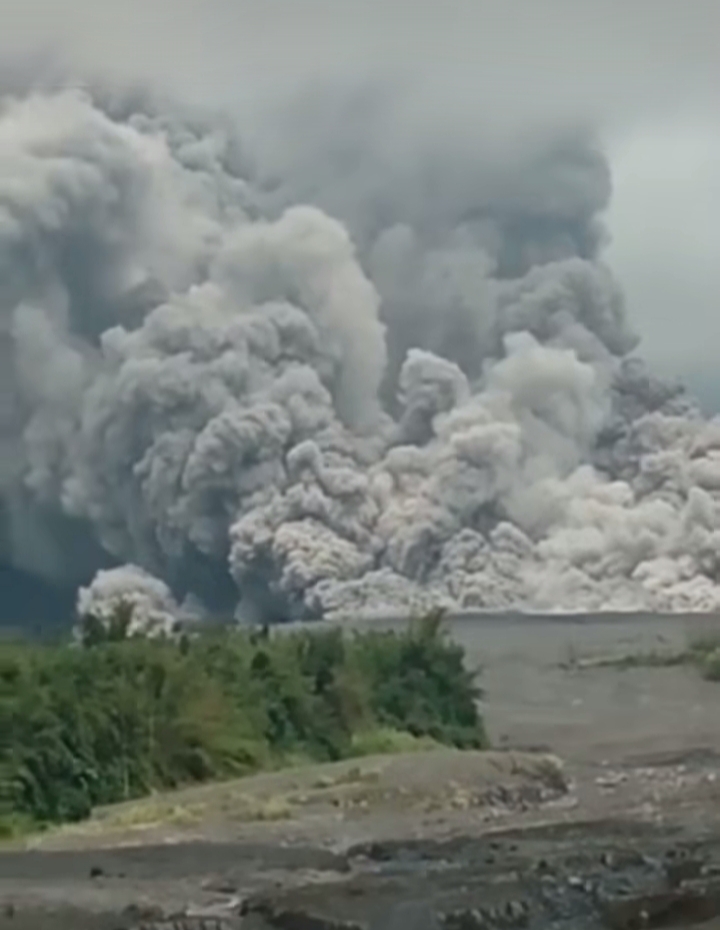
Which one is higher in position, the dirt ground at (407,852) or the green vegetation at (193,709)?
the green vegetation at (193,709)

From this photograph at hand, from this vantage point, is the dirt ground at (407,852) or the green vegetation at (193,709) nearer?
the dirt ground at (407,852)

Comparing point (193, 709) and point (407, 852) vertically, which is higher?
point (193, 709)

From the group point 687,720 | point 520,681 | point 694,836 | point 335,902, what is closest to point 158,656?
point 694,836

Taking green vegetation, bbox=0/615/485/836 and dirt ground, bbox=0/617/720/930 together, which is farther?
green vegetation, bbox=0/615/485/836

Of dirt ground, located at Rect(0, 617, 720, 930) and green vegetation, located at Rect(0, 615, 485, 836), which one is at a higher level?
green vegetation, located at Rect(0, 615, 485, 836)
